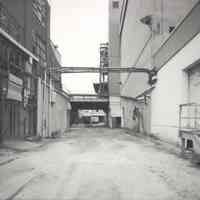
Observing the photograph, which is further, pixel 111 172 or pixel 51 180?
pixel 111 172

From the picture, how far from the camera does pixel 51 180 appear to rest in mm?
4184

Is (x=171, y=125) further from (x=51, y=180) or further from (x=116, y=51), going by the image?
(x=116, y=51)

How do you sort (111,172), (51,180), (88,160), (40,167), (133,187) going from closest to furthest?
(133,187), (51,180), (111,172), (40,167), (88,160)

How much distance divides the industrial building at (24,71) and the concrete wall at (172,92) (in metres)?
7.67

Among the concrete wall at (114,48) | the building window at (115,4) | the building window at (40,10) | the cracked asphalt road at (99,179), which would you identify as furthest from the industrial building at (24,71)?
the building window at (115,4)

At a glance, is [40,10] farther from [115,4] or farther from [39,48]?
[115,4]

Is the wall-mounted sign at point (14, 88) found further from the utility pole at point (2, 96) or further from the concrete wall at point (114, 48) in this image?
the concrete wall at point (114, 48)

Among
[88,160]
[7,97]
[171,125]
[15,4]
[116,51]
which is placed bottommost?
[88,160]

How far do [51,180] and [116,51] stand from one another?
3339cm

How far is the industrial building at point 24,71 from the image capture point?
343 inches

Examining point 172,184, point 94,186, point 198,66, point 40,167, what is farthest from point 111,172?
point 198,66

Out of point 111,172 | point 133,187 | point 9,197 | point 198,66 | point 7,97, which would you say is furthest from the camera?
point 7,97

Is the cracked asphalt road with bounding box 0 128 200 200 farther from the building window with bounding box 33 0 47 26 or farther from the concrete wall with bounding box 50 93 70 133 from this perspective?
the building window with bounding box 33 0 47 26

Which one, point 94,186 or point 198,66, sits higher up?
point 198,66
